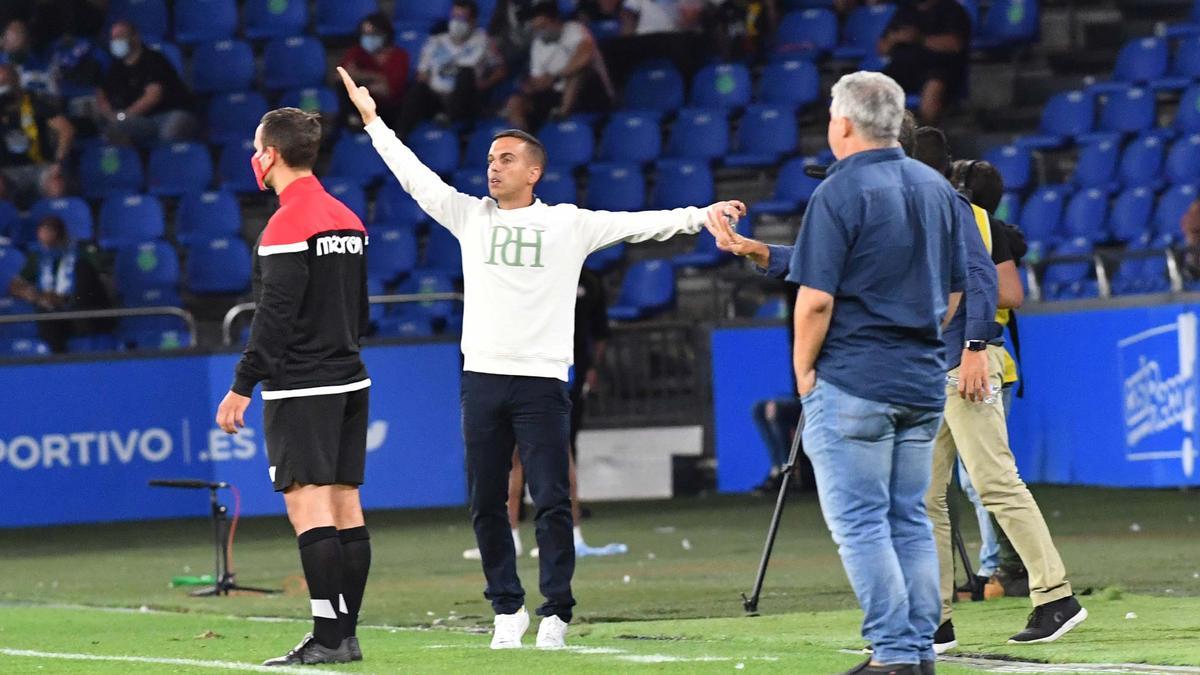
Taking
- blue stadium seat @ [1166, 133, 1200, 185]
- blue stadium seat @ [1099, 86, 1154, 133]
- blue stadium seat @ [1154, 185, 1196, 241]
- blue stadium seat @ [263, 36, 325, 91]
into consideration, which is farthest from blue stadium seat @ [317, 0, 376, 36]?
blue stadium seat @ [1154, 185, 1196, 241]

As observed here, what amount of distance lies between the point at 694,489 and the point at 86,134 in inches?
337

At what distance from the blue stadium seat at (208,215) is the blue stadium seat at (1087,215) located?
8.48m

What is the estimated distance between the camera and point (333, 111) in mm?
23312

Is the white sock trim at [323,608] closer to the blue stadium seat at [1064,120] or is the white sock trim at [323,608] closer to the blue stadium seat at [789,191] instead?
the blue stadium seat at [789,191]

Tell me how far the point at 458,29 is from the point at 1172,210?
8185mm

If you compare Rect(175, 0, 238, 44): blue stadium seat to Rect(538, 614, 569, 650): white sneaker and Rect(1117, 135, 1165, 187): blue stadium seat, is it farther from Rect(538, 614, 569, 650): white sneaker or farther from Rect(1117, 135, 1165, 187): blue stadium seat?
Rect(538, 614, 569, 650): white sneaker

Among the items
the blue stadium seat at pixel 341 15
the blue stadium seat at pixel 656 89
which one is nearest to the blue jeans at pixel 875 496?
the blue stadium seat at pixel 656 89

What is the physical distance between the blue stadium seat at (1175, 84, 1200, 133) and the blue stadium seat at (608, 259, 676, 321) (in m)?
5.00

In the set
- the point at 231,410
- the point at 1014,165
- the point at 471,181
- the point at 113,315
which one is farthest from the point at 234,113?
the point at 231,410

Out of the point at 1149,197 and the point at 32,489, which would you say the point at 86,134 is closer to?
the point at 32,489

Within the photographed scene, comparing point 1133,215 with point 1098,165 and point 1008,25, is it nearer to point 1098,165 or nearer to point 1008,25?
point 1098,165

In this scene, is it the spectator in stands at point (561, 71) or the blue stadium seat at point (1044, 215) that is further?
the spectator in stands at point (561, 71)

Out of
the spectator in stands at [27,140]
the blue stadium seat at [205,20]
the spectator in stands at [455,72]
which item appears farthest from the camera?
the blue stadium seat at [205,20]

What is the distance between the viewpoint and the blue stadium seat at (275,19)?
79.6 ft
